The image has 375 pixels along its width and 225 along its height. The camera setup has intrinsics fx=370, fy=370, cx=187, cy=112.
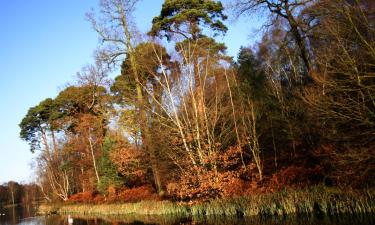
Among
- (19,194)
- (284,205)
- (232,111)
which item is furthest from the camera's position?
(19,194)

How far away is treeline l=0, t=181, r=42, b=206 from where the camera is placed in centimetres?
8519

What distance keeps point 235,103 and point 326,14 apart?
7649 millimetres

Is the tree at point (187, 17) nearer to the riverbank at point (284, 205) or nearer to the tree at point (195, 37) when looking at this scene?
the tree at point (195, 37)

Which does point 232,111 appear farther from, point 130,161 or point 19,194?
point 19,194

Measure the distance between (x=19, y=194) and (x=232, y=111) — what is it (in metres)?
90.9

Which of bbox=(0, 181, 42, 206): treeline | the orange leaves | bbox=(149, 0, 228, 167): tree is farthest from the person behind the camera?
bbox=(0, 181, 42, 206): treeline

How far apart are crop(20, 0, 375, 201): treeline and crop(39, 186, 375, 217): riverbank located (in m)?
0.44

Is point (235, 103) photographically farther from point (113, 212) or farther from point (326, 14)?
point (113, 212)

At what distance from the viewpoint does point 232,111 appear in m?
18.4

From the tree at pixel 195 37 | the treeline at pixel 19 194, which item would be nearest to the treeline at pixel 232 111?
the tree at pixel 195 37

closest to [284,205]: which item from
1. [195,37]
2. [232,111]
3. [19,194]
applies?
[232,111]

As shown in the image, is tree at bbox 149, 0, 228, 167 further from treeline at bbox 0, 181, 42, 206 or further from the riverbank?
treeline at bbox 0, 181, 42, 206

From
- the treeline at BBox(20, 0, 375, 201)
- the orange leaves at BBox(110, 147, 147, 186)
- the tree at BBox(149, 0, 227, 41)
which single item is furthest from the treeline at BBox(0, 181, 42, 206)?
the tree at BBox(149, 0, 227, 41)

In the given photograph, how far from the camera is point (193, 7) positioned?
21.9 meters
